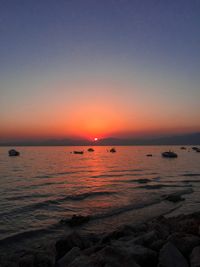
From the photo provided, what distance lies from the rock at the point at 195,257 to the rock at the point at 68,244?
4.68 m

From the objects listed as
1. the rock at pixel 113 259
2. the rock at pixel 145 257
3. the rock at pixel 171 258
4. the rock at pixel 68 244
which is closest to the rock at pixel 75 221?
the rock at pixel 68 244

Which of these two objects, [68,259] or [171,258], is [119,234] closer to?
[68,259]

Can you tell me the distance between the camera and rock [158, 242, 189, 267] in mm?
7551

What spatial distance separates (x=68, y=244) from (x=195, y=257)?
504cm

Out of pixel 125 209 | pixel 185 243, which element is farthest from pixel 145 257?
pixel 125 209

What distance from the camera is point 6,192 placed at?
31.2 metres

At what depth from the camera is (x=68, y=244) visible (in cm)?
1099

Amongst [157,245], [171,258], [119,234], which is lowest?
[119,234]

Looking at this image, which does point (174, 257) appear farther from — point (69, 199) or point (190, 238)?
point (69, 199)

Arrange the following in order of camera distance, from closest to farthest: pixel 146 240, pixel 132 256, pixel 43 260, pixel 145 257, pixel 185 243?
pixel 132 256
pixel 145 257
pixel 43 260
pixel 185 243
pixel 146 240

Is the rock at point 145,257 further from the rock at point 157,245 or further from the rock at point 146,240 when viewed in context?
the rock at point 146,240

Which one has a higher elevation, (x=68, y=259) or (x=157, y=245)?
(x=157, y=245)

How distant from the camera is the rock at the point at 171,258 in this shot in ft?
24.8

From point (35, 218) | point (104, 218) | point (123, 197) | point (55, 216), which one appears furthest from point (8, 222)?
point (123, 197)
